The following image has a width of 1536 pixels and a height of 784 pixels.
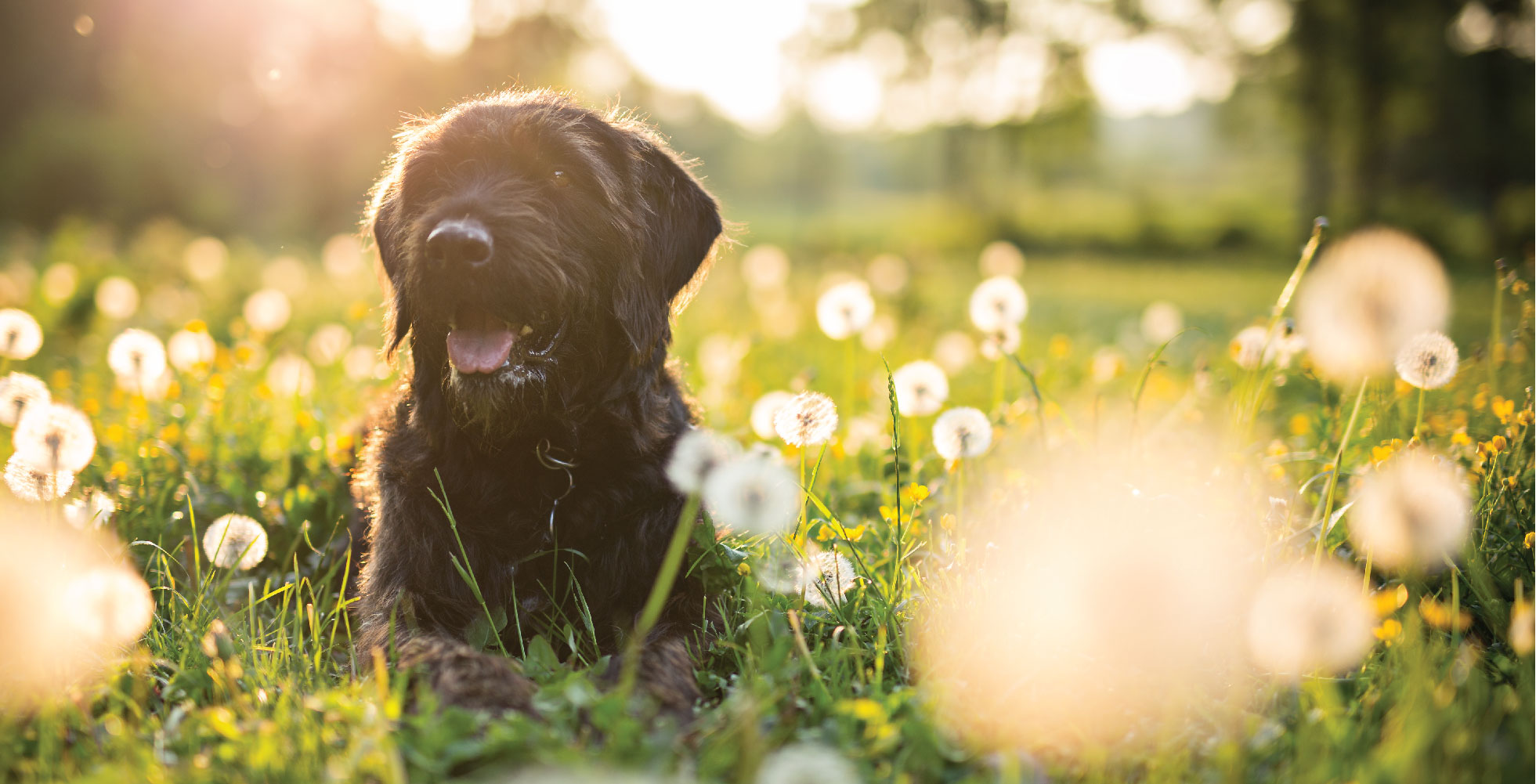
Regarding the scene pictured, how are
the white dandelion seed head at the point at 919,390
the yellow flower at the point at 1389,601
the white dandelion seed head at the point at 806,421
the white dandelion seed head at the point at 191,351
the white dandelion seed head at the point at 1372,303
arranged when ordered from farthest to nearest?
1. the white dandelion seed head at the point at 191,351
2. the white dandelion seed head at the point at 919,390
3. the white dandelion seed head at the point at 806,421
4. the white dandelion seed head at the point at 1372,303
5. the yellow flower at the point at 1389,601

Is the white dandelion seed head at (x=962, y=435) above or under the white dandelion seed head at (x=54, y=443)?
under

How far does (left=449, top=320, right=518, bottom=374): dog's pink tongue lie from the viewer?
2.78 metres

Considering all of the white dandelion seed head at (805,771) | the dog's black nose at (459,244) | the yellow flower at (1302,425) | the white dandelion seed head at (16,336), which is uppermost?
the dog's black nose at (459,244)

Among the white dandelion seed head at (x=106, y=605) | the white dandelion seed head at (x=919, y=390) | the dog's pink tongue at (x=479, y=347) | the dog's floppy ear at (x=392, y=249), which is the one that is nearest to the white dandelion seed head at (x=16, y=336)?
the dog's floppy ear at (x=392, y=249)

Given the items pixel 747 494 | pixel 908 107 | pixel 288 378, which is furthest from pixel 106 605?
pixel 908 107

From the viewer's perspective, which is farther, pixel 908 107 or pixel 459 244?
pixel 908 107

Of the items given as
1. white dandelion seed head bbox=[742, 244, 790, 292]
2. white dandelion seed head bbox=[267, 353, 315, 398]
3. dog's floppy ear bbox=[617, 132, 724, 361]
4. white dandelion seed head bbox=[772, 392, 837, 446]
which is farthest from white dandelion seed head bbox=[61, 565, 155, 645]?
white dandelion seed head bbox=[742, 244, 790, 292]

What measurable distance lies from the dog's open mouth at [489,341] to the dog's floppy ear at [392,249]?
226 millimetres

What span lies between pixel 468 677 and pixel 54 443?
1565mm

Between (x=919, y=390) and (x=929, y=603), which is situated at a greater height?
(x=919, y=390)

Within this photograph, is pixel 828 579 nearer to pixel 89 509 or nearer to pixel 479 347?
pixel 479 347

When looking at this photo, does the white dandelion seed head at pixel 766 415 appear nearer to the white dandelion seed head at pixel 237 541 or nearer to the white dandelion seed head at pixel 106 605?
the white dandelion seed head at pixel 237 541

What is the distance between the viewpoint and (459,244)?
8.62ft

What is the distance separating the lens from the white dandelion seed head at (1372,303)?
2.39m
